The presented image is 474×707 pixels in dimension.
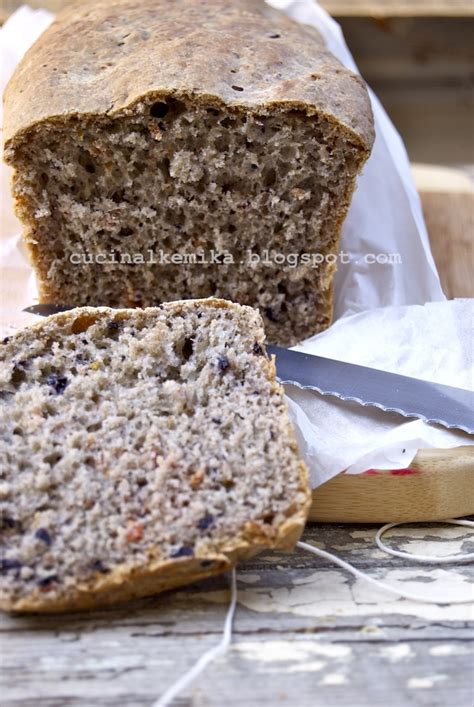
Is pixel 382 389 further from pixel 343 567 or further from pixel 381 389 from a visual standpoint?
pixel 343 567

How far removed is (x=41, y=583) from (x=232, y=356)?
0.75 metres

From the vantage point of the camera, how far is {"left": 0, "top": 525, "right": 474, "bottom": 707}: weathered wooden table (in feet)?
5.63

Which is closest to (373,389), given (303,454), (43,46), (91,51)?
(303,454)

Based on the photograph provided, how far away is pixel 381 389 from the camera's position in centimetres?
239

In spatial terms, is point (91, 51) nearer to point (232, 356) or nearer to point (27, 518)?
point (232, 356)

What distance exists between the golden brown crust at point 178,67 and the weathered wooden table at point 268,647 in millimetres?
1319

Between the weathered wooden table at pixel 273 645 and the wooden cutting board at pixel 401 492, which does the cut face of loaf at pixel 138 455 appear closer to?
the weathered wooden table at pixel 273 645

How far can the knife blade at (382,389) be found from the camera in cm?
233

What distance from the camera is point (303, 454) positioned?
2.23 m

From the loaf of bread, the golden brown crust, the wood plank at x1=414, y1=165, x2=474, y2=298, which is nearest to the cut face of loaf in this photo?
the loaf of bread

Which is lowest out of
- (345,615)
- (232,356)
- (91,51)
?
(345,615)

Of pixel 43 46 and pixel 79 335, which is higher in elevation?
pixel 43 46

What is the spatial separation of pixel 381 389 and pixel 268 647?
2.85ft

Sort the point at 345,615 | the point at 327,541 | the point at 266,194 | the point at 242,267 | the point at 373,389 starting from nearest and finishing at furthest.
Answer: the point at 345,615
the point at 327,541
the point at 373,389
the point at 266,194
the point at 242,267
